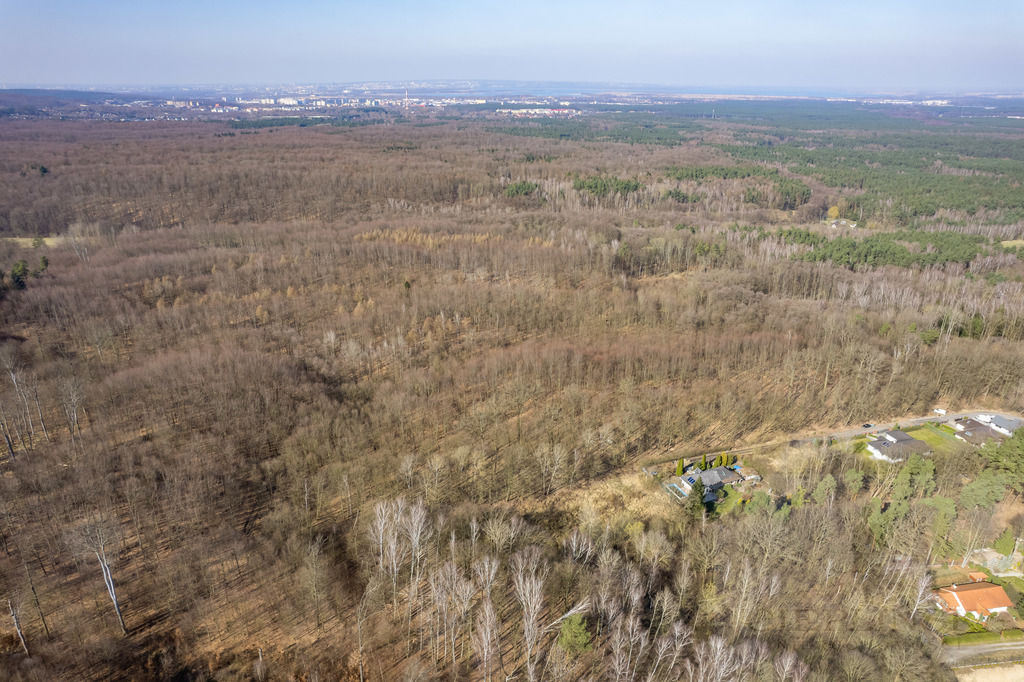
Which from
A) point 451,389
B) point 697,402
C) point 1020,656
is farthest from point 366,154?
point 1020,656

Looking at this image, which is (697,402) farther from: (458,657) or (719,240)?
(719,240)

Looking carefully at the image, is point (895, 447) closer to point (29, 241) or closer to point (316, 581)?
point (316, 581)

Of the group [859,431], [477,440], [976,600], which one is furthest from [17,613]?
[859,431]

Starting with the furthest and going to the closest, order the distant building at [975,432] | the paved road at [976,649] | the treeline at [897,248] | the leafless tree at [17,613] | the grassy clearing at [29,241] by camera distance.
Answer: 1. the grassy clearing at [29,241]
2. the treeline at [897,248]
3. the distant building at [975,432]
4. the paved road at [976,649]
5. the leafless tree at [17,613]

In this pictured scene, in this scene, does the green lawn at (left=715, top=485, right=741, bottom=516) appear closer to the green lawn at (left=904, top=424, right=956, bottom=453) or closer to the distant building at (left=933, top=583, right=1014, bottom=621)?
the distant building at (left=933, top=583, right=1014, bottom=621)

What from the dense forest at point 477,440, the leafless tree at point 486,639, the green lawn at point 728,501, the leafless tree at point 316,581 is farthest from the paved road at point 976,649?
the leafless tree at point 316,581

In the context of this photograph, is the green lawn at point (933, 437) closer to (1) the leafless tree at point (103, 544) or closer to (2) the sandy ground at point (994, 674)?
(2) the sandy ground at point (994, 674)
